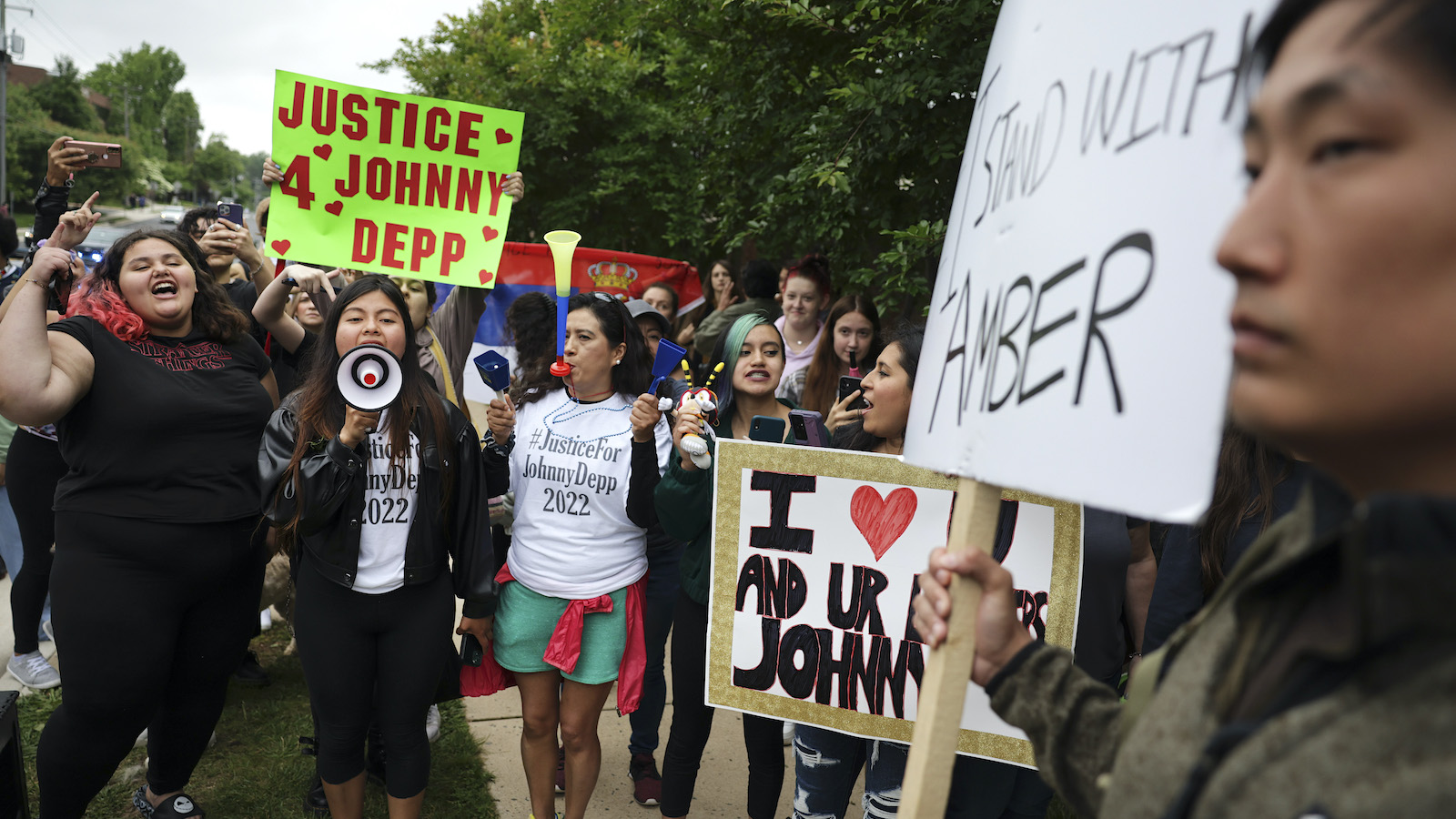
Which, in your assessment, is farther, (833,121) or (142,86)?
(142,86)

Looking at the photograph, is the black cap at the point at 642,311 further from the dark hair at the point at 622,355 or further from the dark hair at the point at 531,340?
the dark hair at the point at 622,355

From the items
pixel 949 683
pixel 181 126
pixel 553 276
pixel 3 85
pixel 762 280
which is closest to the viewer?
pixel 949 683

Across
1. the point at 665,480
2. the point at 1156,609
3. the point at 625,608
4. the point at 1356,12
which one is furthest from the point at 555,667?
the point at 1356,12

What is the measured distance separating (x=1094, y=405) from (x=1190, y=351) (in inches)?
4.9

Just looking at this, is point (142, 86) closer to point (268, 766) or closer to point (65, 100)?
point (65, 100)

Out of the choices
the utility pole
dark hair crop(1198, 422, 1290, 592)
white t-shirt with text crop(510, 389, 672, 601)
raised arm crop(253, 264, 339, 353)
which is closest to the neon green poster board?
raised arm crop(253, 264, 339, 353)

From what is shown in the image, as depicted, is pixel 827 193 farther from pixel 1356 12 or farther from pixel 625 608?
pixel 1356 12

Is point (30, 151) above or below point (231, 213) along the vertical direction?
above

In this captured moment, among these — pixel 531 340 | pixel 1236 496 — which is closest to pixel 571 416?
pixel 531 340

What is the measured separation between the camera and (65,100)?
2393 inches

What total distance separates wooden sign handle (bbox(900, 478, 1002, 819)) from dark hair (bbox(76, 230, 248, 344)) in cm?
287

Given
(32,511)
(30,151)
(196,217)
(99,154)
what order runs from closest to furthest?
(99,154)
(32,511)
(196,217)
(30,151)

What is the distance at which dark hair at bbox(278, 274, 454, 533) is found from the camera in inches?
112

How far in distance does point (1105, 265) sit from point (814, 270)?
13.8 ft
